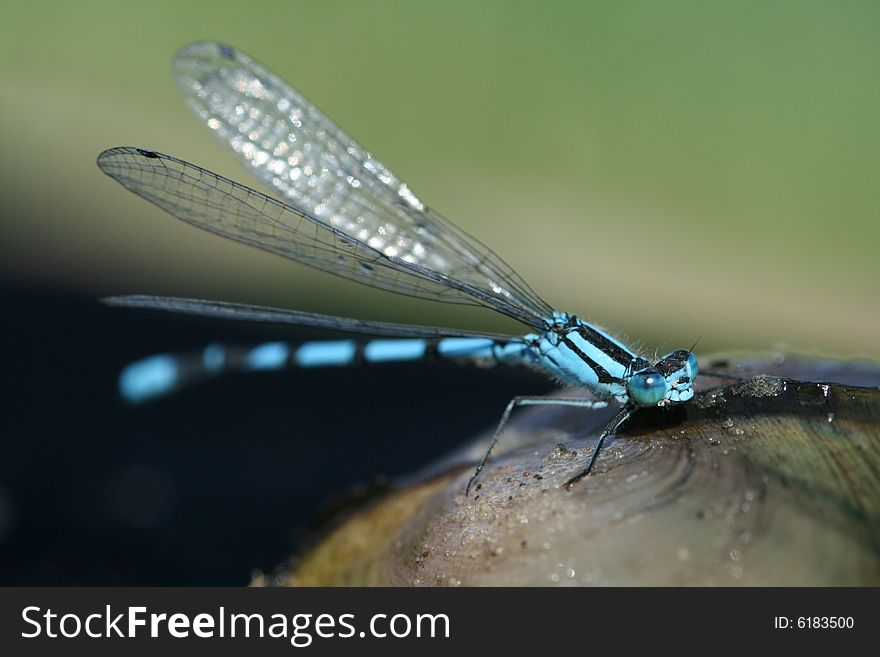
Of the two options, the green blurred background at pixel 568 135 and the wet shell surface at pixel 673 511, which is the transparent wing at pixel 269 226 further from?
the wet shell surface at pixel 673 511

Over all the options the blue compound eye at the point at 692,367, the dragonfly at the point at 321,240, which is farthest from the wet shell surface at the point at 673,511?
the dragonfly at the point at 321,240

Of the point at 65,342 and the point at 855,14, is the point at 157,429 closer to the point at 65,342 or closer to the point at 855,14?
the point at 65,342

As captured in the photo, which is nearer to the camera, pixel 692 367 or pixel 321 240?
pixel 692 367

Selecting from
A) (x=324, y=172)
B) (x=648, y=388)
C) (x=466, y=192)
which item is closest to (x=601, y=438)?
(x=648, y=388)

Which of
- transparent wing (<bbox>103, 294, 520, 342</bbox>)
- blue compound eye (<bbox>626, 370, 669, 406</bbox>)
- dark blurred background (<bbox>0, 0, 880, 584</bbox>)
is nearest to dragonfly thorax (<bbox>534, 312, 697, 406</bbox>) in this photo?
blue compound eye (<bbox>626, 370, 669, 406</bbox>)

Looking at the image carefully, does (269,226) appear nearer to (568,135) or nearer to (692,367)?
(568,135)

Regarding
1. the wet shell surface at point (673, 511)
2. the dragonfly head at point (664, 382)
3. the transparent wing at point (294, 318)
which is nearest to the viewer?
the wet shell surface at point (673, 511)
